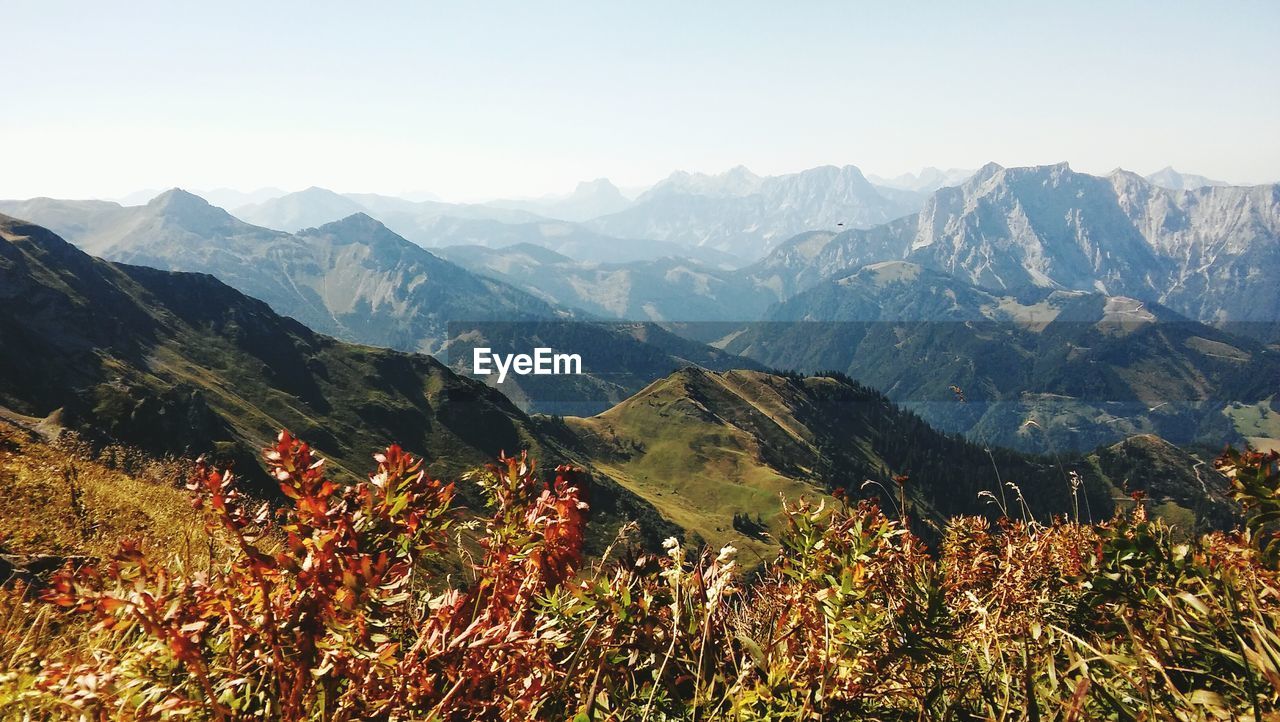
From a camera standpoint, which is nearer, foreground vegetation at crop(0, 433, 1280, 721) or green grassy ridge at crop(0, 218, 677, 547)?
foreground vegetation at crop(0, 433, 1280, 721)

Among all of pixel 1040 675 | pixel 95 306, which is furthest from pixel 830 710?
pixel 95 306

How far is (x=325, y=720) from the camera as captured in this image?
2521 millimetres

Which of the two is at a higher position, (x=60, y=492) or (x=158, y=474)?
(x=60, y=492)

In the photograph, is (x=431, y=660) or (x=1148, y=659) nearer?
(x=1148, y=659)

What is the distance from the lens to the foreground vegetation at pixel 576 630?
259 cm

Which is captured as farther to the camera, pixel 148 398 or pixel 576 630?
pixel 148 398

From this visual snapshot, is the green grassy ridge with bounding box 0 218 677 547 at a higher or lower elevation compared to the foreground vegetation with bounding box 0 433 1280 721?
lower

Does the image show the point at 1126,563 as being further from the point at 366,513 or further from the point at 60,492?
the point at 60,492

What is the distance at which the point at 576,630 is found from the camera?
3.32 m

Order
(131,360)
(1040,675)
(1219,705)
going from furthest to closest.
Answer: (131,360)
(1040,675)
(1219,705)

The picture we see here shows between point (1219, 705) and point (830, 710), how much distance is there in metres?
1.45

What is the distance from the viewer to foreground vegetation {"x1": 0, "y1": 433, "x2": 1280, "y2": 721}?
2.59 metres

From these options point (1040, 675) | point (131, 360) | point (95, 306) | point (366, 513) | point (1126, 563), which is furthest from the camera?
point (95, 306)

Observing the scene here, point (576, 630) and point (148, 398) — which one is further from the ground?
point (576, 630)
